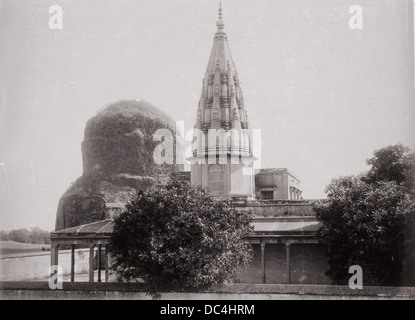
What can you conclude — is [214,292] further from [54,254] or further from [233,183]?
[233,183]

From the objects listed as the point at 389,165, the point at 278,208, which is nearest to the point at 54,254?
the point at 278,208

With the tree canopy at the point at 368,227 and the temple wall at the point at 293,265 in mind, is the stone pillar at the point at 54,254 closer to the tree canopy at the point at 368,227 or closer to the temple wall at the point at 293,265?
the temple wall at the point at 293,265

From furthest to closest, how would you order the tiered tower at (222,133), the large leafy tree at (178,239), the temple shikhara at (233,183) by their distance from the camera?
1. the tiered tower at (222,133)
2. the temple shikhara at (233,183)
3. the large leafy tree at (178,239)

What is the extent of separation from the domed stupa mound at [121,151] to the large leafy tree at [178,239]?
4007 centimetres

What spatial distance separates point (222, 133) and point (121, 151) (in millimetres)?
34567

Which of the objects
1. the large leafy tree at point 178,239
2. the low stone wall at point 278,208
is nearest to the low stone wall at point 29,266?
the large leafy tree at point 178,239

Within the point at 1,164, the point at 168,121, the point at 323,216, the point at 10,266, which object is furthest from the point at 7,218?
the point at 168,121

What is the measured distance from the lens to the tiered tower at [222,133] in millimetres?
36875

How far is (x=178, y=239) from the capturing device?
2398cm

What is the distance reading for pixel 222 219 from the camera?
2527 cm

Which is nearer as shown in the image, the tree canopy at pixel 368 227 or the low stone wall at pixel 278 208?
the tree canopy at pixel 368 227

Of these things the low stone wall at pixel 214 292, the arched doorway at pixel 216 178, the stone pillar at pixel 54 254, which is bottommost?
the low stone wall at pixel 214 292

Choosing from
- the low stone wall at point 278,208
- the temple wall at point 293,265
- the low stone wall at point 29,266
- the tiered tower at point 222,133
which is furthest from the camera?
the tiered tower at point 222,133

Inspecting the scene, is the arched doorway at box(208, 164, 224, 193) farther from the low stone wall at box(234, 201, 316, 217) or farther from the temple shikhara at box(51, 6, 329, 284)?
the low stone wall at box(234, 201, 316, 217)
